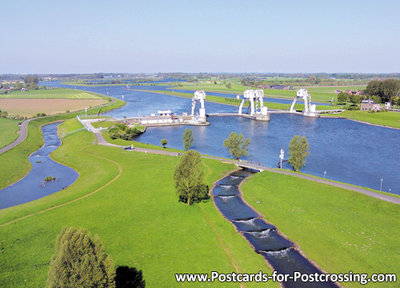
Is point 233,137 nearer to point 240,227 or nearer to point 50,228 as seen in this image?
point 240,227

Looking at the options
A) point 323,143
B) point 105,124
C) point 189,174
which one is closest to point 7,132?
point 105,124

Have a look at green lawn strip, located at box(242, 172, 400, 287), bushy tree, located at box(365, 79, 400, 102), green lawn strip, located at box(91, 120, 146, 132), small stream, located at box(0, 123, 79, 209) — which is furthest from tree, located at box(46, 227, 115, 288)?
bushy tree, located at box(365, 79, 400, 102)

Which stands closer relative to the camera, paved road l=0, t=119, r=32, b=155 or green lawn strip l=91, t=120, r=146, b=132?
paved road l=0, t=119, r=32, b=155

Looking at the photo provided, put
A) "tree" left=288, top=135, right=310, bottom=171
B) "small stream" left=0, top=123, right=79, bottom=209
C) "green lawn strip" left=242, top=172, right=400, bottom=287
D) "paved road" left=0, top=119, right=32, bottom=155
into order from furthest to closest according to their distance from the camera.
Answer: "paved road" left=0, top=119, right=32, bottom=155
"tree" left=288, top=135, right=310, bottom=171
"small stream" left=0, top=123, right=79, bottom=209
"green lawn strip" left=242, top=172, right=400, bottom=287

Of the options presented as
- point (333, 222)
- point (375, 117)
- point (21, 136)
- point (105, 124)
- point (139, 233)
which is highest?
point (375, 117)

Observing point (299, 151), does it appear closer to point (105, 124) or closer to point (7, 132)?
point (105, 124)

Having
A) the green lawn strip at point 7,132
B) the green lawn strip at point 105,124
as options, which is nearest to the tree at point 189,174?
the green lawn strip at point 7,132

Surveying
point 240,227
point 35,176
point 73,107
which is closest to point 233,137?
point 240,227

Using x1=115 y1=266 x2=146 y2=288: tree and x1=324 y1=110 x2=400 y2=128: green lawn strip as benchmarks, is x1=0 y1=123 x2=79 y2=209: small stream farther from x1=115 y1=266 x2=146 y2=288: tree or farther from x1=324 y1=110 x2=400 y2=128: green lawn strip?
x1=324 y1=110 x2=400 y2=128: green lawn strip
